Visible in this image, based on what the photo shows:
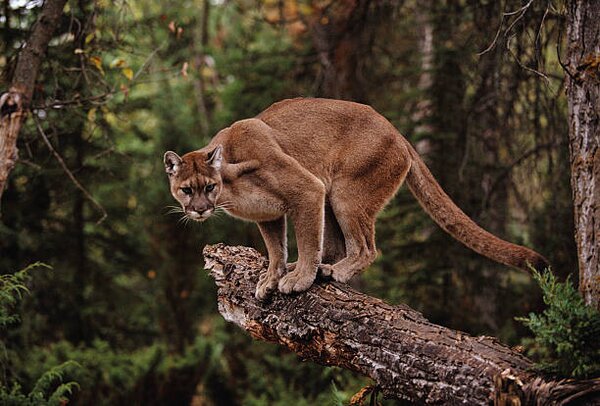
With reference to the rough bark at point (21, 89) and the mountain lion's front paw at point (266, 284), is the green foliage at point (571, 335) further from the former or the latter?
the rough bark at point (21, 89)

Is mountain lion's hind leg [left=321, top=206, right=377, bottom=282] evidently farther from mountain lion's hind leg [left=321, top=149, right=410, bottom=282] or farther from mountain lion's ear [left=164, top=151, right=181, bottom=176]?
mountain lion's ear [left=164, top=151, right=181, bottom=176]

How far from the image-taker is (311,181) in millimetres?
5875

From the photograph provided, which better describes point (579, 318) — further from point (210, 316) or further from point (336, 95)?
point (210, 316)

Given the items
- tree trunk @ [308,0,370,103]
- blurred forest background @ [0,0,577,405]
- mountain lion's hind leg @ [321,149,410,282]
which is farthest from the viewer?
tree trunk @ [308,0,370,103]

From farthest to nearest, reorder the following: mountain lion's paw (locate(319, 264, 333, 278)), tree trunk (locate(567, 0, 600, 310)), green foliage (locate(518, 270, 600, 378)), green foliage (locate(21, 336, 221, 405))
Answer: green foliage (locate(21, 336, 221, 405)), mountain lion's paw (locate(319, 264, 333, 278)), tree trunk (locate(567, 0, 600, 310)), green foliage (locate(518, 270, 600, 378))

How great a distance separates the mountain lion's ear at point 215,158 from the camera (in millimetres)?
5699

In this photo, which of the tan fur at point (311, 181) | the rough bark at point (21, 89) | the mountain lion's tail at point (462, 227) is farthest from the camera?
the rough bark at point (21, 89)

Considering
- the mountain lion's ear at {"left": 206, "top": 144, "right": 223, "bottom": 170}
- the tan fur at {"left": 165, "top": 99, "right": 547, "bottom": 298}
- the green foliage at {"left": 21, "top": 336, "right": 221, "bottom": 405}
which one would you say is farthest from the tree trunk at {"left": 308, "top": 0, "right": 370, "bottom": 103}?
the mountain lion's ear at {"left": 206, "top": 144, "right": 223, "bottom": 170}

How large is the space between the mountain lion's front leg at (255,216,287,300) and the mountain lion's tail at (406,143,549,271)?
4.08ft

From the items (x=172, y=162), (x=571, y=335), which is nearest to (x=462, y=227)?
(x=571, y=335)

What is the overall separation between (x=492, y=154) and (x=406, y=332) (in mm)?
6315

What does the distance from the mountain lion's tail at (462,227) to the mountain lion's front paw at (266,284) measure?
1441 millimetres

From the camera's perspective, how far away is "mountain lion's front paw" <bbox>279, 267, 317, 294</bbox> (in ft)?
18.5

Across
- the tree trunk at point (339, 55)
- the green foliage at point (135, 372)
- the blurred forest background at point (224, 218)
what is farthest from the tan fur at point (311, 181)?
the green foliage at point (135, 372)
